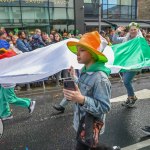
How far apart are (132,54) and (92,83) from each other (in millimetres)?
3571

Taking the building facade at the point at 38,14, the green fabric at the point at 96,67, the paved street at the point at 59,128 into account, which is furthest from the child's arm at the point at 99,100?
the building facade at the point at 38,14

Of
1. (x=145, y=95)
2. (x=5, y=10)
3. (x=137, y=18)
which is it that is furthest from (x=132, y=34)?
(x=137, y=18)

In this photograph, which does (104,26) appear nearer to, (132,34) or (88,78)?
(132,34)

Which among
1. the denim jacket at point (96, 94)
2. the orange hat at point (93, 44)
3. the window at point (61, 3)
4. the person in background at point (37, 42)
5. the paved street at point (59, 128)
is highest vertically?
the window at point (61, 3)

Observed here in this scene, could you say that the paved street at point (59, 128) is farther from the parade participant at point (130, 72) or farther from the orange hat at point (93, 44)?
the orange hat at point (93, 44)

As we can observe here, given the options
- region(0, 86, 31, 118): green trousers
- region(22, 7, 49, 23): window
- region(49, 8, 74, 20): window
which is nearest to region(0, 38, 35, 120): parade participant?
region(0, 86, 31, 118): green trousers

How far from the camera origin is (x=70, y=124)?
6.14 metres

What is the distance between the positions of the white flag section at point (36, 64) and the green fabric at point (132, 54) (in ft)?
→ 3.68

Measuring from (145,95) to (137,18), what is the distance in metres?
27.4

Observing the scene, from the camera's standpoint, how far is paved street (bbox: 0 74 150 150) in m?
5.11

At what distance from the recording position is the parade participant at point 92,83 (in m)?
3.12

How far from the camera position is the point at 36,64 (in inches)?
212

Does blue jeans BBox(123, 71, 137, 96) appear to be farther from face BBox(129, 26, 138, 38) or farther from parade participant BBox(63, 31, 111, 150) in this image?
parade participant BBox(63, 31, 111, 150)

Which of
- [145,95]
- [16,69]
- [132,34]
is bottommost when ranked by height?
[145,95]
